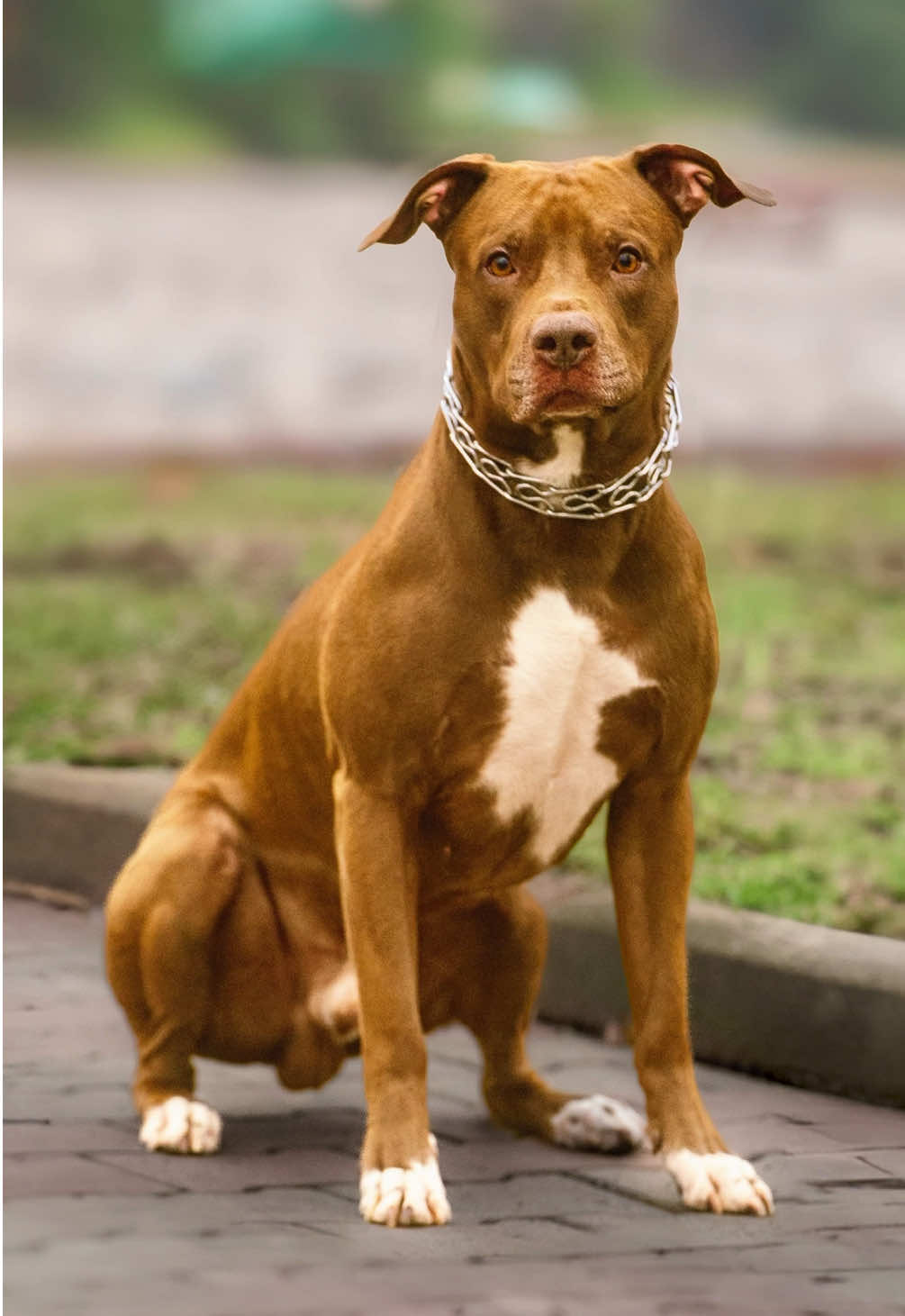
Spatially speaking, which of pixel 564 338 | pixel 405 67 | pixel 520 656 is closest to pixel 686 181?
pixel 564 338

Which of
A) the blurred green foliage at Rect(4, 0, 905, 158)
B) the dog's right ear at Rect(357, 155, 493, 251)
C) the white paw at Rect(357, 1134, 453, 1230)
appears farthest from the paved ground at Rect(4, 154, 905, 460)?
the white paw at Rect(357, 1134, 453, 1230)

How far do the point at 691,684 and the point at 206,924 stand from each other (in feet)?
3.40

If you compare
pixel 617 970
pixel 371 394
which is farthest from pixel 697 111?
pixel 617 970

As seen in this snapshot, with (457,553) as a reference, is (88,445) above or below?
below

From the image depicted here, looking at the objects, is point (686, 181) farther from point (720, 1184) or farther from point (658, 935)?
point (720, 1184)

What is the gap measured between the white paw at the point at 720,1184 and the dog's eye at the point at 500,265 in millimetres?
1531

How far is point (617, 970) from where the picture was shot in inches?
177

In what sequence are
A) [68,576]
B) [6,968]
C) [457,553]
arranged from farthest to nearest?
[68,576]
[6,968]
[457,553]

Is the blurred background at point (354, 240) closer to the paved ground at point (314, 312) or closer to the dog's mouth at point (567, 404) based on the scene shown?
the paved ground at point (314, 312)

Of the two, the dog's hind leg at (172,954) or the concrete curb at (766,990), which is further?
the concrete curb at (766,990)

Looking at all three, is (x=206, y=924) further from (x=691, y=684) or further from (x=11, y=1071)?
(x=691, y=684)

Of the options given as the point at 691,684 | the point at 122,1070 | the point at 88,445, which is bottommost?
the point at 88,445

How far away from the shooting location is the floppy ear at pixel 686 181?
3.22m

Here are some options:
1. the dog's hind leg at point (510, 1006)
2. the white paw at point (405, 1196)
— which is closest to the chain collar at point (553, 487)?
the dog's hind leg at point (510, 1006)
